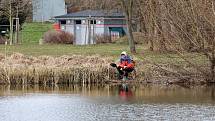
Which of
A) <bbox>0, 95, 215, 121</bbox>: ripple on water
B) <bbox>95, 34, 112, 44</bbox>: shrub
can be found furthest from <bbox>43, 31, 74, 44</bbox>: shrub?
<bbox>0, 95, 215, 121</bbox>: ripple on water

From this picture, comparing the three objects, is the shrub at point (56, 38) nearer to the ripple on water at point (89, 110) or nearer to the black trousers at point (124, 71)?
the black trousers at point (124, 71)

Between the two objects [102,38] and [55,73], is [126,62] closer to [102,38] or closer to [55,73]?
[55,73]

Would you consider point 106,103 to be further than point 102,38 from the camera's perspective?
No

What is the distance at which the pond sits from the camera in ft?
75.9

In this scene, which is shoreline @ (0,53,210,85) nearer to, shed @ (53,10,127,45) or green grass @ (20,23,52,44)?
shed @ (53,10,127,45)

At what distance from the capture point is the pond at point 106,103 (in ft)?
75.9

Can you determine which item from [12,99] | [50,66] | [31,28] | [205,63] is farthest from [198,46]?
[31,28]

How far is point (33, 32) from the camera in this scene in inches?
2945

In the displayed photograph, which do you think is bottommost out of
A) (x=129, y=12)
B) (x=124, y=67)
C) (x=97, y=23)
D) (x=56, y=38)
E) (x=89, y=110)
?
(x=89, y=110)

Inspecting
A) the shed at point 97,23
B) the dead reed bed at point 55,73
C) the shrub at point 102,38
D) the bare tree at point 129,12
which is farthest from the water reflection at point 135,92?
the shed at point 97,23

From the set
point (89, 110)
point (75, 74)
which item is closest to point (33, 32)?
point (75, 74)

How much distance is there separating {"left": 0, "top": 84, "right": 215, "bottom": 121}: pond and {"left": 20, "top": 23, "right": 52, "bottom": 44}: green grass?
119ft

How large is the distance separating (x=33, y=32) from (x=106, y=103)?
1924 inches

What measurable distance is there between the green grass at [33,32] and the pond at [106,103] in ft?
119
